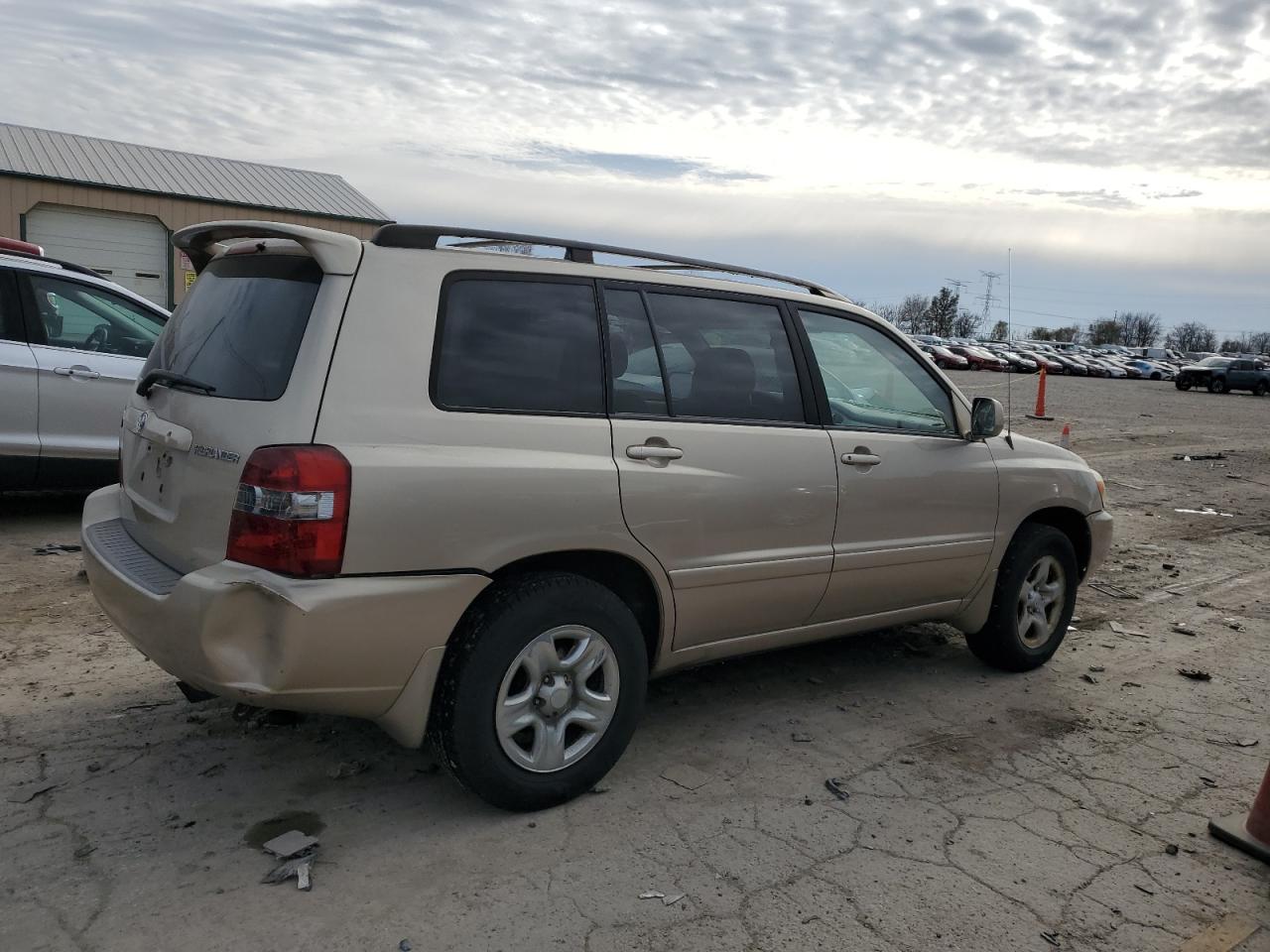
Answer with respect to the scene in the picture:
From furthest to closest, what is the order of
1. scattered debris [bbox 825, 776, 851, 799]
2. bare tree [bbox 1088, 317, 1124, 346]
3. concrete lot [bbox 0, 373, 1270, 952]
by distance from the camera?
bare tree [bbox 1088, 317, 1124, 346], scattered debris [bbox 825, 776, 851, 799], concrete lot [bbox 0, 373, 1270, 952]

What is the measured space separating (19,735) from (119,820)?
89cm

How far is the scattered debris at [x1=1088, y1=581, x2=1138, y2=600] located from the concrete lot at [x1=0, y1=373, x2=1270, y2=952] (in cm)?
147

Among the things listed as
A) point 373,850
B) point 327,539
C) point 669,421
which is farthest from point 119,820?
point 669,421

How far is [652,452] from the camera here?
12.0 ft

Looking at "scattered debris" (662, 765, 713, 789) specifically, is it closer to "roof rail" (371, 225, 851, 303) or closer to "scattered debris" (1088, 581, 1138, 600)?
"roof rail" (371, 225, 851, 303)

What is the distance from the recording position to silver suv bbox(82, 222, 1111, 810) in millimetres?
3010

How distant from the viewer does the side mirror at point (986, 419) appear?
188 inches

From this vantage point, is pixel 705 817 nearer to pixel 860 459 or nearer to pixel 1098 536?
pixel 860 459

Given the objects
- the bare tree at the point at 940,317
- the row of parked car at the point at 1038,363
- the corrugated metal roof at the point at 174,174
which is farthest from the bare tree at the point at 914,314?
the corrugated metal roof at the point at 174,174

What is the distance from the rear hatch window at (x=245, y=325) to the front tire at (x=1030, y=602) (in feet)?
11.6

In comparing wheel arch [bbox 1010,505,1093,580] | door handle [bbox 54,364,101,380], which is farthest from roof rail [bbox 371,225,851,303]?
door handle [bbox 54,364,101,380]

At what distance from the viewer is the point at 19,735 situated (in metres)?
3.88

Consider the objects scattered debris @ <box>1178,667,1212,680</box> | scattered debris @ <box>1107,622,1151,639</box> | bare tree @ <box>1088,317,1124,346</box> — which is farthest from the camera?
bare tree @ <box>1088,317,1124,346</box>

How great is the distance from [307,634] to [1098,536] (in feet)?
13.9
